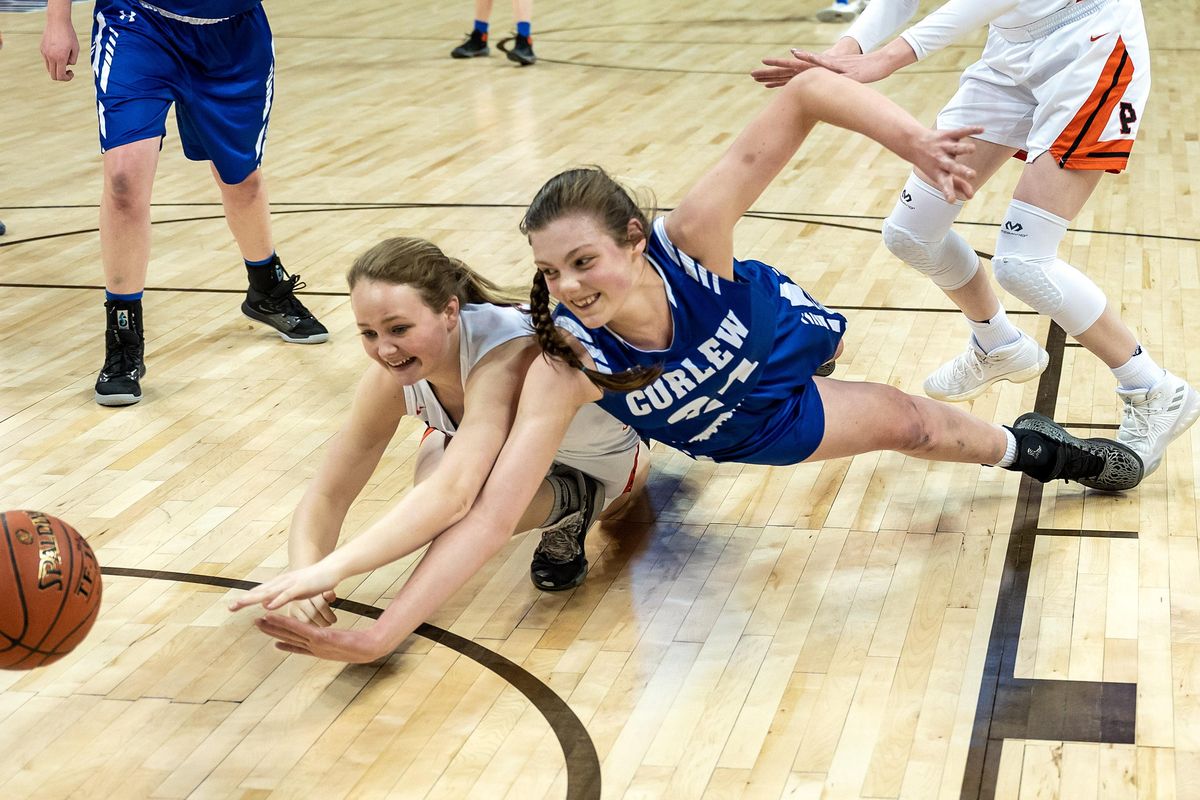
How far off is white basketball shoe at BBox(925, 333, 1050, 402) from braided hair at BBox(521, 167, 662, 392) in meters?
1.19

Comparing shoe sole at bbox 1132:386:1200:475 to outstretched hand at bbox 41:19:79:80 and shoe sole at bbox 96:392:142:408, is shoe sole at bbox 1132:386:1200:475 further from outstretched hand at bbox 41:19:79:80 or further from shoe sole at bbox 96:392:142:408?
outstretched hand at bbox 41:19:79:80

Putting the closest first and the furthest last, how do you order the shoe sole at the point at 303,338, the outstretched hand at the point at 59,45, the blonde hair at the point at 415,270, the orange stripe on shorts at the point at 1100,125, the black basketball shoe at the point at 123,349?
the blonde hair at the point at 415,270 < the orange stripe on shorts at the point at 1100,125 < the outstretched hand at the point at 59,45 < the black basketball shoe at the point at 123,349 < the shoe sole at the point at 303,338

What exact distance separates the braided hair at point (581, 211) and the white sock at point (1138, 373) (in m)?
1.22

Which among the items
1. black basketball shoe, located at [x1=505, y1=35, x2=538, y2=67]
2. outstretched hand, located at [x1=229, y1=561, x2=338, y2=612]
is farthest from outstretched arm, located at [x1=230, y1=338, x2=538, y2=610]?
black basketball shoe, located at [x1=505, y1=35, x2=538, y2=67]

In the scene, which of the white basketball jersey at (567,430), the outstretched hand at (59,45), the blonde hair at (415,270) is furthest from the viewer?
the outstretched hand at (59,45)

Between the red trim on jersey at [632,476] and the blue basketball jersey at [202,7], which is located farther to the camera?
the blue basketball jersey at [202,7]

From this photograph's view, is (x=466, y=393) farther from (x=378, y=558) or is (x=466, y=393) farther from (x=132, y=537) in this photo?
(x=132, y=537)

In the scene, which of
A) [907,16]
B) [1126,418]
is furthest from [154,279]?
[1126,418]

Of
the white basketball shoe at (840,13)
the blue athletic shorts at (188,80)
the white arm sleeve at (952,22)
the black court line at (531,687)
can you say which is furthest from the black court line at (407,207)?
the white basketball shoe at (840,13)

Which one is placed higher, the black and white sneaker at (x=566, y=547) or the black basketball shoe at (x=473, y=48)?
the black and white sneaker at (x=566, y=547)

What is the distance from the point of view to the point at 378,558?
241 centimetres

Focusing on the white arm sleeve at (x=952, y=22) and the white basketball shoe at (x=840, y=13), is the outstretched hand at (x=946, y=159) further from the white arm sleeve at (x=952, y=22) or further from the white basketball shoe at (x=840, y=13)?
the white basketball shoe at (x=840, y=13)

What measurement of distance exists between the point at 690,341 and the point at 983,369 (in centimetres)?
114

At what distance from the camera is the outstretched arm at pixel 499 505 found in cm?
241
